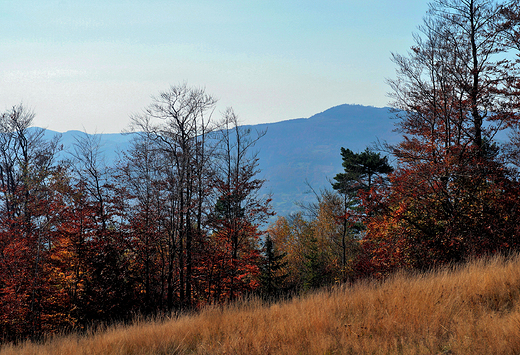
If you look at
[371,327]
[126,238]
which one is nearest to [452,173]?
[371,327]

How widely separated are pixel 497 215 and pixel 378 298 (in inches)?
265

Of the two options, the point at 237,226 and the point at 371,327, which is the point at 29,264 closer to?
the point at 237,226

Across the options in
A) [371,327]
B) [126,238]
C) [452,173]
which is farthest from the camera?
[126,238]

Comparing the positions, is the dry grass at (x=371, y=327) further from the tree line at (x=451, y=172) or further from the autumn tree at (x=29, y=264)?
the autumn tree at (x=29, y=264)

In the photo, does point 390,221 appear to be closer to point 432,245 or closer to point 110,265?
point 432,245

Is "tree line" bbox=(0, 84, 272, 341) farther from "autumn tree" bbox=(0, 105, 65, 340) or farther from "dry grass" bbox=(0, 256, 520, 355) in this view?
"dry grass" bbox=(0, 256, 520, 355)

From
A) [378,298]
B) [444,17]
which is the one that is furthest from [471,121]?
[378,298]

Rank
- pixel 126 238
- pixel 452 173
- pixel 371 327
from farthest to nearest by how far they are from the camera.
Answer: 1. pixel 126 238
2. pixel 452 173
3. pixel 371 327

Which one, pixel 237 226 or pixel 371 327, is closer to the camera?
pixel 371 327

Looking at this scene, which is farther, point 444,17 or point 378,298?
point 444,17

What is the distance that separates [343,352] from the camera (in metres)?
4.45

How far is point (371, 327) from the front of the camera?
5172mm

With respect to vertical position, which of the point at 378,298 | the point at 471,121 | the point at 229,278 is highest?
the point at 471,121

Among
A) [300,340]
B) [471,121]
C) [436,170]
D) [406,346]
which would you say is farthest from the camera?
[471,121]
